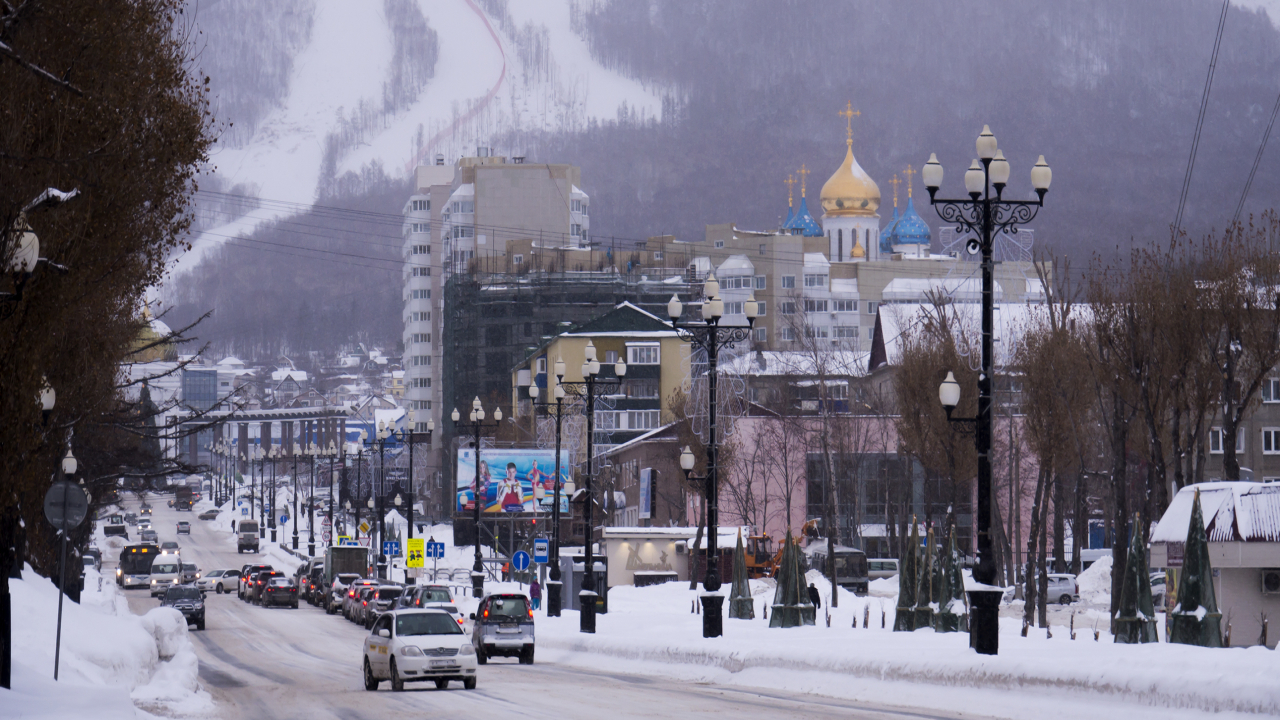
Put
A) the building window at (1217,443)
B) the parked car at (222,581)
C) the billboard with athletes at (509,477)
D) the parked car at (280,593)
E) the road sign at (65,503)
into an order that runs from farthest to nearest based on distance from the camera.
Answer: the building window at (1217,443)
the parked car at (222,581)
the billboard with athletes at (509,477)
the parked car at (280,593)
the road sign at (65,503)

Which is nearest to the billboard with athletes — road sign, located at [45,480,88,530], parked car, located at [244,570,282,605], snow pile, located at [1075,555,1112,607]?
parked car, located at [244,570,282,605]

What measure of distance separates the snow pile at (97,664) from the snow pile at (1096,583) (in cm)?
4279

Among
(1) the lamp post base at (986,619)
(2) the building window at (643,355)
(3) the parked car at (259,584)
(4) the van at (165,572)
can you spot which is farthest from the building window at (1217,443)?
(1) the lamp post base at (986,619)

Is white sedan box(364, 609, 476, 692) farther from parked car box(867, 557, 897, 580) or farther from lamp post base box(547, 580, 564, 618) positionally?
parked car box(867, 557, 897, 580)

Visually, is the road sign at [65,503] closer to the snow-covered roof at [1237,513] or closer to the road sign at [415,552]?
the snow-covered roof at [1237,513]

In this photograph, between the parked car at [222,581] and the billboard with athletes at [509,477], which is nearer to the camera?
the billboard with athletes at [509,477]

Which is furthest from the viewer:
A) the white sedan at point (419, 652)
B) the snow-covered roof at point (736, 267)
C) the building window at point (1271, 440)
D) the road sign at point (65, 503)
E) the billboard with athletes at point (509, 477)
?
the snow-covered roof at point (736, 267)

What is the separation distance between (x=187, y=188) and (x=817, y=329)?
511ft

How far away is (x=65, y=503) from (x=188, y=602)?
35.2m

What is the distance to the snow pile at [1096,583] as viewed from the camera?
65812 mm

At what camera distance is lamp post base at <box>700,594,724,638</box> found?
32.8 metres

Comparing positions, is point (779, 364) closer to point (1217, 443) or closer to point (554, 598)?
point (1217, 443)

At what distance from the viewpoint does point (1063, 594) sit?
65375 mm

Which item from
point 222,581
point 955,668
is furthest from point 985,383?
point 222,581
